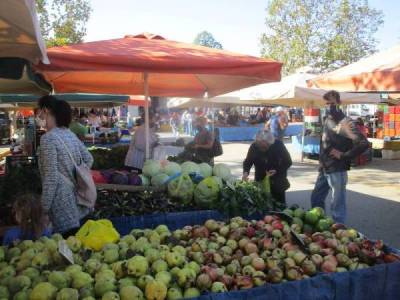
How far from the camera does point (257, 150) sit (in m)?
5.68

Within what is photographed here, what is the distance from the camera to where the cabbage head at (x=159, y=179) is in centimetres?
468

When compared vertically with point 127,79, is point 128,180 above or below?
below

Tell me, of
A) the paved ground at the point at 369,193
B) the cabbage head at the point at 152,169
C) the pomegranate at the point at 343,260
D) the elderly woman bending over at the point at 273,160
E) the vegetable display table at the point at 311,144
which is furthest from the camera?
the vegetable display table at the point at 311,144

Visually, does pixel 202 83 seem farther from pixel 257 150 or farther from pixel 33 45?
pixel 33 45

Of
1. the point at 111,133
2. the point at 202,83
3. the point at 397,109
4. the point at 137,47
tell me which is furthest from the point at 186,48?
the point at 397,109

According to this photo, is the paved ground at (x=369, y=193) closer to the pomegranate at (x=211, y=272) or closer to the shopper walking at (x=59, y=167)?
the pomegranate at (x=211, y=272)

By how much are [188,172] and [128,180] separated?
720 mm

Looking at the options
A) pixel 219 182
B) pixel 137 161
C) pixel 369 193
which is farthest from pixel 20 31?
pixel 369 193

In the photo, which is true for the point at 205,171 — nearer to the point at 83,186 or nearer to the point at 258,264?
the point at 83,186

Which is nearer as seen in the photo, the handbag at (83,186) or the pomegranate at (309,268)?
the pomegranate at (309,268)

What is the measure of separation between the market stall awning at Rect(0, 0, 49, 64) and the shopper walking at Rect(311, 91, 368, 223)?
144 inches

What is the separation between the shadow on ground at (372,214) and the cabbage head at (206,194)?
2.79 metres

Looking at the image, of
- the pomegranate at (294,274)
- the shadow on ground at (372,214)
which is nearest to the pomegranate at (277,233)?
the pomegranate at (294,274)

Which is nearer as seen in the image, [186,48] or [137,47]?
[137,47]
